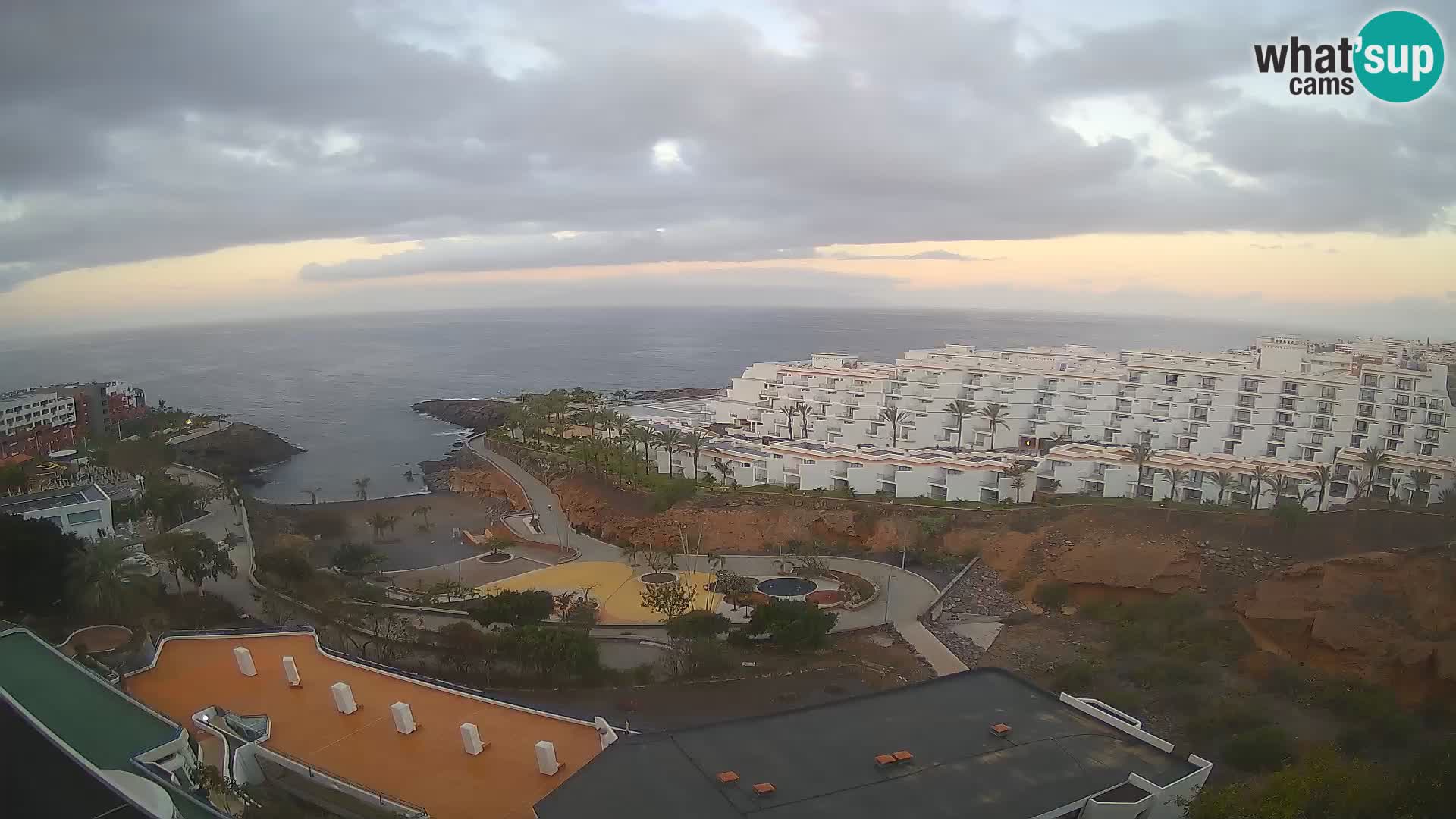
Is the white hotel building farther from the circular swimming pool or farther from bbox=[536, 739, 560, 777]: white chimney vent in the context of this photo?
bbox=[536, 739, 560, 777]: white chimney vent

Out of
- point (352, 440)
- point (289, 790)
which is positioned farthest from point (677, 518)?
point (352, 440)

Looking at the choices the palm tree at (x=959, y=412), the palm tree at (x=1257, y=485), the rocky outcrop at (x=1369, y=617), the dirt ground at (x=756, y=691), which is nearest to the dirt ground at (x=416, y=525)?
the dirt ground at (x=756, y=691)

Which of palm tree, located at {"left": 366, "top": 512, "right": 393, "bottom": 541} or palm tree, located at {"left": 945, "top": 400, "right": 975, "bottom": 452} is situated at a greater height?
palm tree, located at {"left": 945, "top": 400, "right": 975, "bottom": 452}

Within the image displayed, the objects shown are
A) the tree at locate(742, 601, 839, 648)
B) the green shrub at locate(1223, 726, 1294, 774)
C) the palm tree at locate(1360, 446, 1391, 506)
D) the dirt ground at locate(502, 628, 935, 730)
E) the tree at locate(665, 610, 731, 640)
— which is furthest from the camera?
the palm tree at locate(1360, 446, 1391, 506)

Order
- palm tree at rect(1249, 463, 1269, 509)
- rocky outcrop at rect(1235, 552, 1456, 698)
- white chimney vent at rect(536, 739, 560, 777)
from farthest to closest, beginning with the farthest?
palm tree at rect(1249, 463, 1269, 509) → rocky outcrop at rect(1235, 552, 1456, 698) → white chimney vent at rect(536, 739, 560, 777)

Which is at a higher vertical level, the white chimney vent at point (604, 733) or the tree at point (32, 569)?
the tree at point (32, 569)

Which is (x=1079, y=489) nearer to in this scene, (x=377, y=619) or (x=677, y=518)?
(x=677, y=518)

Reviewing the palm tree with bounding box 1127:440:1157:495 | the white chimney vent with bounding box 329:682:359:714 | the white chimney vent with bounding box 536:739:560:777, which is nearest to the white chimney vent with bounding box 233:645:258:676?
the white chimney vent with bounding box 329:682:359:714

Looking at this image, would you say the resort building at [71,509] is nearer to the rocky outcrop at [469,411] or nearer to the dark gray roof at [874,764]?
the dark gray roof at [874,764]
